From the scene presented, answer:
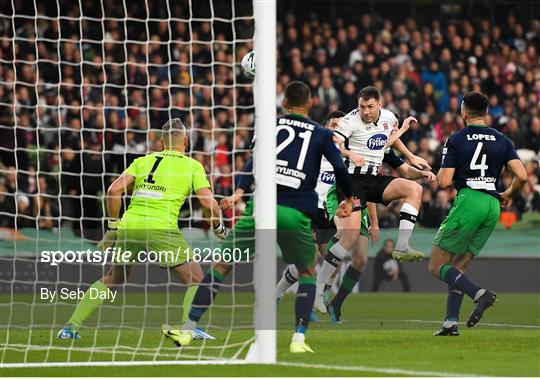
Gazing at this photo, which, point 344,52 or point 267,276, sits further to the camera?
point 344,52

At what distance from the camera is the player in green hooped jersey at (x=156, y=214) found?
35.7 feet

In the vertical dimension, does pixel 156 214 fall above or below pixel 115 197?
below

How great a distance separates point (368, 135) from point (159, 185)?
10.5ft

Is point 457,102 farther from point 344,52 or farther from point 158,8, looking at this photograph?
point 158,8

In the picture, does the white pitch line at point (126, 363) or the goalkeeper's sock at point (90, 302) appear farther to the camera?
the goalkeeper's sock at point (90, 302)

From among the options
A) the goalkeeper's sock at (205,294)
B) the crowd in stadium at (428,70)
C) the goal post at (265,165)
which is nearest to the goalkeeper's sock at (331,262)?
the goalkeeper's sock at (205,294)

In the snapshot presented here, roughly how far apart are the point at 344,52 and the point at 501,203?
1435cm

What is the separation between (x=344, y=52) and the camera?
1009 inches

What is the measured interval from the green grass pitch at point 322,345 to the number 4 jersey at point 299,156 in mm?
1266

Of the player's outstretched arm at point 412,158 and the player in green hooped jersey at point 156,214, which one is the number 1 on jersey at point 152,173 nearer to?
the player in green hooped jersey at point 156,214

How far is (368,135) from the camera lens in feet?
43.9

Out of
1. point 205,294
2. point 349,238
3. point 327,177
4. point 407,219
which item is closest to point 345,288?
point 349,238

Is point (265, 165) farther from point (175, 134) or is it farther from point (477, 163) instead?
point (477, 163)

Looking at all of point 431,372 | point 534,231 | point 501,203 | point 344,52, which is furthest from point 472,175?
point 344,52
